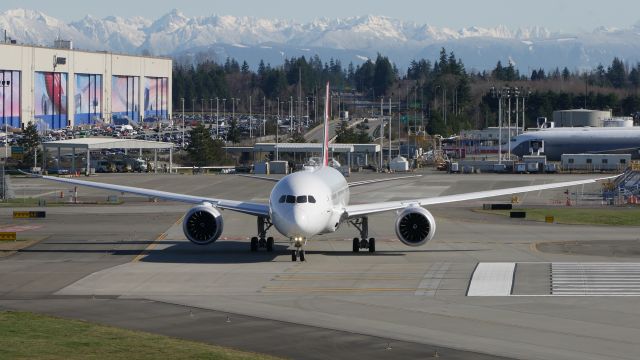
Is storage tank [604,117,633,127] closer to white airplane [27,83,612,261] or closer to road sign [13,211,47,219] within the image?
road sign [13,211,47,219]

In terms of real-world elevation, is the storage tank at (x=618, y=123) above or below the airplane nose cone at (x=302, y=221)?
above

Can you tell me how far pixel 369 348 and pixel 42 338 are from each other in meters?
9.18

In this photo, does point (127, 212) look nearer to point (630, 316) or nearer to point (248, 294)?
point (248, 294)

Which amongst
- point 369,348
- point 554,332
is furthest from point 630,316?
point 369,348

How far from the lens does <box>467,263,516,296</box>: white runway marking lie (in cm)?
4231

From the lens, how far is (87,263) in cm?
5147

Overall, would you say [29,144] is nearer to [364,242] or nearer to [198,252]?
[198,252]

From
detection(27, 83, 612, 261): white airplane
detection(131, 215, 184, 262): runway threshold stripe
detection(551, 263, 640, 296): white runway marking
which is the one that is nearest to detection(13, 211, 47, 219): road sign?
detection(131, 215, 184, 262): runway threshold stripe

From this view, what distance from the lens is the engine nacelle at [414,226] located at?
52.5m

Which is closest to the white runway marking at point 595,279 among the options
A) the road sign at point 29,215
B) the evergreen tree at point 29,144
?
the road sign at point 29,215

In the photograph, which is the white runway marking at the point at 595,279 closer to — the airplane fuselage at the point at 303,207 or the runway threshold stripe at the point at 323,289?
the runway threshold stripe at the point at 323,289

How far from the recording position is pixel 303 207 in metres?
48.6

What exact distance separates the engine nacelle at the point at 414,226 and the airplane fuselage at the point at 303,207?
314 centimetres

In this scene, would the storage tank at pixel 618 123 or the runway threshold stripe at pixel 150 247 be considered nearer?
the runway threshold stripe at pixel 150 247
